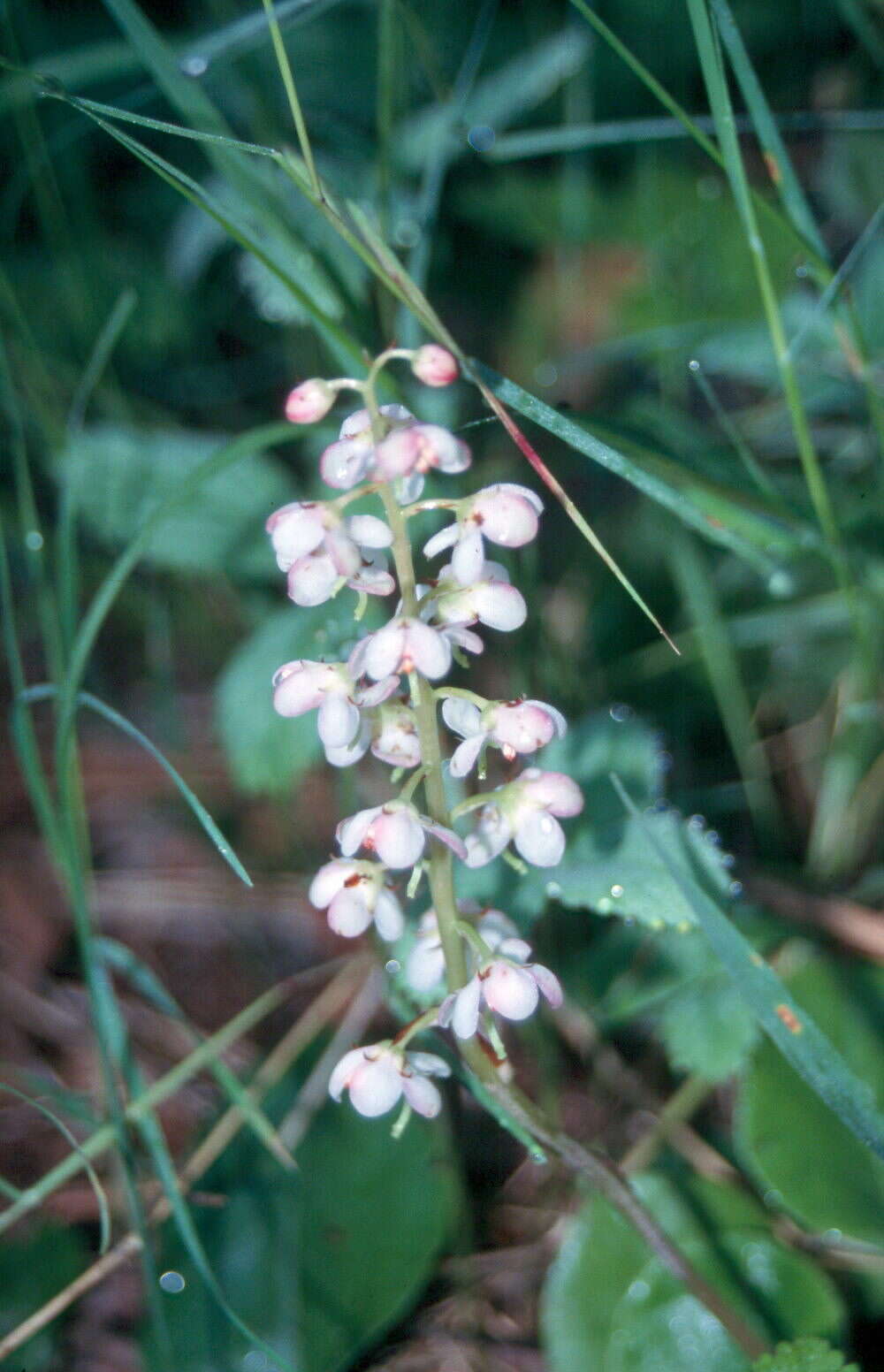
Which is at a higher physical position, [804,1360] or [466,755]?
[466,755]

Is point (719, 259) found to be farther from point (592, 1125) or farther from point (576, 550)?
point (592, 1125)

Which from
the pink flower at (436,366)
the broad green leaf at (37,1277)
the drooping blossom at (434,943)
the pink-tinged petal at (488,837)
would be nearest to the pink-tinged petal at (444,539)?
the pink flower at (436,366)

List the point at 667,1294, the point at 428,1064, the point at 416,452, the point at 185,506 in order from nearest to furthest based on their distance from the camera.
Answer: the point at 416,452 < the point at 428,1064 < the point at 667,1294 < the point at 185,506

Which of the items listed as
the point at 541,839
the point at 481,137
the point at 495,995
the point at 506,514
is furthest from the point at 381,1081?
the point at 481,137

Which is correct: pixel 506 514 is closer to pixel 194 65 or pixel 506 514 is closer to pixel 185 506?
pixel 194 65

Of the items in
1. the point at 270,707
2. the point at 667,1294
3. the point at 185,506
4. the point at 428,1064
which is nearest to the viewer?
the point at 428,1064

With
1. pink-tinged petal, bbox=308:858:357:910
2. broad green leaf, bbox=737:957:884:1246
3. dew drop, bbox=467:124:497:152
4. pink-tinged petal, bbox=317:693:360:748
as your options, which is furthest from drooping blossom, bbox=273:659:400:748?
dew drop, bbox=467:124:497:152

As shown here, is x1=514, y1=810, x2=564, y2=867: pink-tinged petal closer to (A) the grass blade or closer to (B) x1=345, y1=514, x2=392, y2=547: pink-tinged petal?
(A) the grass blade
